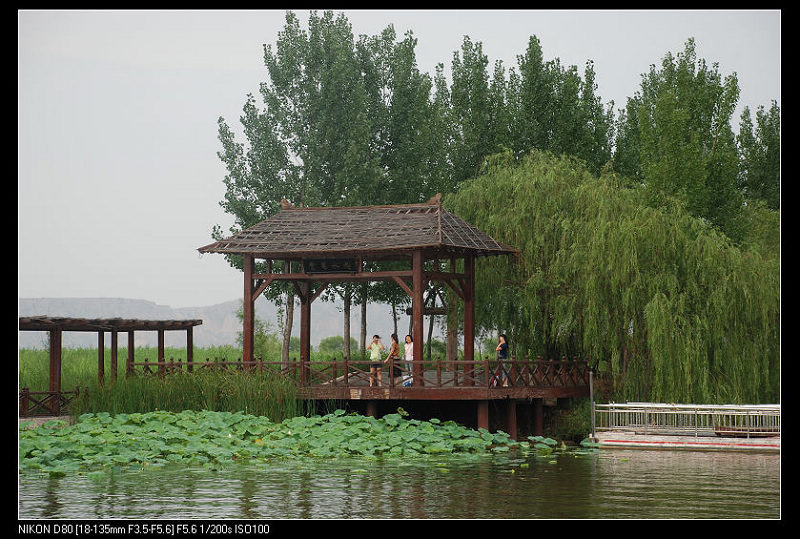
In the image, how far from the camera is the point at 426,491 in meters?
15.7

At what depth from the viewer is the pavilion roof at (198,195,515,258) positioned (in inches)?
947

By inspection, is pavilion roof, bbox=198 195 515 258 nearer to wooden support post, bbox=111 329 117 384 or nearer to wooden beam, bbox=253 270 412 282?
wooden beam, bbox=253 270 412 282

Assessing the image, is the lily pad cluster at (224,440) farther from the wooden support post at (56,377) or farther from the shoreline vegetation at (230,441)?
the wooden support post at (56,377)

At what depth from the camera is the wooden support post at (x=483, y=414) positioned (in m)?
22.7

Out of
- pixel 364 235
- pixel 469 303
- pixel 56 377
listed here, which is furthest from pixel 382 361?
pixel 56 377

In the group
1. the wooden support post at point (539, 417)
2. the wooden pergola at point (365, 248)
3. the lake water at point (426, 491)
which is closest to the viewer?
the lake water at point (426, 491)

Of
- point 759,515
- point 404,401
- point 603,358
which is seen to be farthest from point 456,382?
point 759,515

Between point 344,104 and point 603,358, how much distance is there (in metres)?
14.0

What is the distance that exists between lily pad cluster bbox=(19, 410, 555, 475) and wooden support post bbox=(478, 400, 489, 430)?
24 centimetres

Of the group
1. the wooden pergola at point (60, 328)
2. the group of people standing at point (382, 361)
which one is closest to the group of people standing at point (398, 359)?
the group of people standing at point (382, 361)

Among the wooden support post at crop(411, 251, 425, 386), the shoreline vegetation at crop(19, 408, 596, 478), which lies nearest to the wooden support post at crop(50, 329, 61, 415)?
the shoreline vegetation at crop(19, 408, 596, 478)

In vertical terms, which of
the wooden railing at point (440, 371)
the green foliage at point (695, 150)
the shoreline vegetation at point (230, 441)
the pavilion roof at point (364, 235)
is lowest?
the shoreline vegetation at point (230, 441)

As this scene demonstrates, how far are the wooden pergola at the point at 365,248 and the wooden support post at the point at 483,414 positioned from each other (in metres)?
1.52
